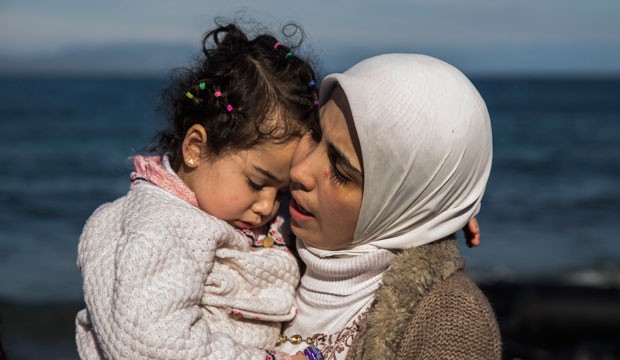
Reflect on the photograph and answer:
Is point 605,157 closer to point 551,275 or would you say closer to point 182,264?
point 551,275

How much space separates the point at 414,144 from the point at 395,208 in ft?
0.78

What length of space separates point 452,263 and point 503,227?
1000 centimetres

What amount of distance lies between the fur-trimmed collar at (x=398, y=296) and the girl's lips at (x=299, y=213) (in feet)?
1.09

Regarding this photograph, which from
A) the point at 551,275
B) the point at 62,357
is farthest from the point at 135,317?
the point at 551,275

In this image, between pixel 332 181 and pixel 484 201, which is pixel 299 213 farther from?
pixel 484 201

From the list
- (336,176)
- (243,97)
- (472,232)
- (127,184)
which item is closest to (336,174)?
(336,176)

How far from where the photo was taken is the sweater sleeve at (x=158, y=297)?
7.43 ft

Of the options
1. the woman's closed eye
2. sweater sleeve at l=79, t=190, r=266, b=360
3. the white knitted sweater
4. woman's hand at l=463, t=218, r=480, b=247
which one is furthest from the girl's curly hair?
woman's hand at l=463, t=218, r=480, b=247

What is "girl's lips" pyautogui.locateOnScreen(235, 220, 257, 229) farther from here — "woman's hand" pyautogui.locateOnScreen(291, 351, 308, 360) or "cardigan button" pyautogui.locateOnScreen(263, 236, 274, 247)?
"woman's hand" pyautogui.locateOnScreen(291, 351, 308, 360)

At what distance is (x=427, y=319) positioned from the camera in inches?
90.0

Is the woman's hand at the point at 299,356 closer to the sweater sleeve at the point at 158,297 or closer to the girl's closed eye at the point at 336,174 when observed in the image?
the sweater sleeve at the point at 158,297

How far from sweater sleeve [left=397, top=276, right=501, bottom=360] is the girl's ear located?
1.01 meters

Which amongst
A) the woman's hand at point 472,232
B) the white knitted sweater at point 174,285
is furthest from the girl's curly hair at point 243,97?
the woman's hand at point 472,232

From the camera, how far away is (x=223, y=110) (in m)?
2.82
